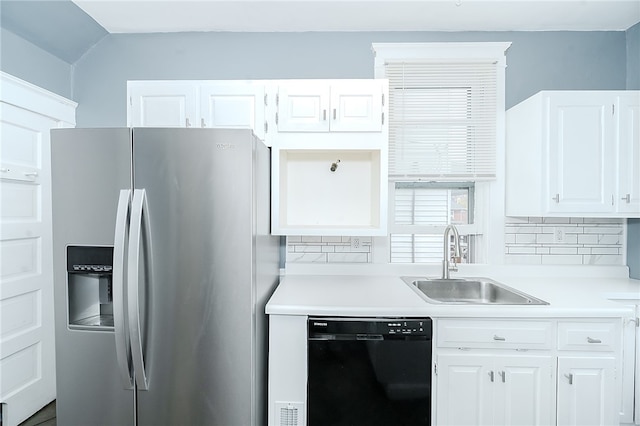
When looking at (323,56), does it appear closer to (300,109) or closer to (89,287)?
(300,109)

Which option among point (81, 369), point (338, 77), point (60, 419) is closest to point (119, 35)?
point (338, 77)

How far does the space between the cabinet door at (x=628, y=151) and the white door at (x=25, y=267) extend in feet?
12.1

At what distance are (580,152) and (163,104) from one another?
2579 mm

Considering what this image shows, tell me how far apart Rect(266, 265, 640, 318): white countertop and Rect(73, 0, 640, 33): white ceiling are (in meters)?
1.71

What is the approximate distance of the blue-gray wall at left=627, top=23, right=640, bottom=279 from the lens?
2.45 m

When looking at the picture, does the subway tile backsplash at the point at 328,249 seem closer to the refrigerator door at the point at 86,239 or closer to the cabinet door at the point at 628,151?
the refrigerator door at the point at 86,239

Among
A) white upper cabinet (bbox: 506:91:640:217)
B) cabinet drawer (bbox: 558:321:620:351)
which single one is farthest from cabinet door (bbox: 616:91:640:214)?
cabinet drawer (bbox: 558:321:620:351)

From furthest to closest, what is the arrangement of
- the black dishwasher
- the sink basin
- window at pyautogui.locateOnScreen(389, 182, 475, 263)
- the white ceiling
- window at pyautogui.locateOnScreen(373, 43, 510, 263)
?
window at pyautogui.locateOnScreen(389, 182, 475, 263)
window at pyautogui.locateOnScreen(373, 43, 510, 263)
the sink basin
the white ceiling
the black dishwasher

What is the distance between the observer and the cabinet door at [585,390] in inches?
69.1

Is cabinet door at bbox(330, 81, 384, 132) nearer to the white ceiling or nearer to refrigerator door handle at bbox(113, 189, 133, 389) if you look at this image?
the white ceiling

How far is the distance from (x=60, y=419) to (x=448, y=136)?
8.95ft

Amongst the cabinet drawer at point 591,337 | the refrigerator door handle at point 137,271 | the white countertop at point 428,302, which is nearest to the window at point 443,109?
the white countertop at point 428,302

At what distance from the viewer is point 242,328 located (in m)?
1.63

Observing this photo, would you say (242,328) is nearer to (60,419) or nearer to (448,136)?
(60,419)
